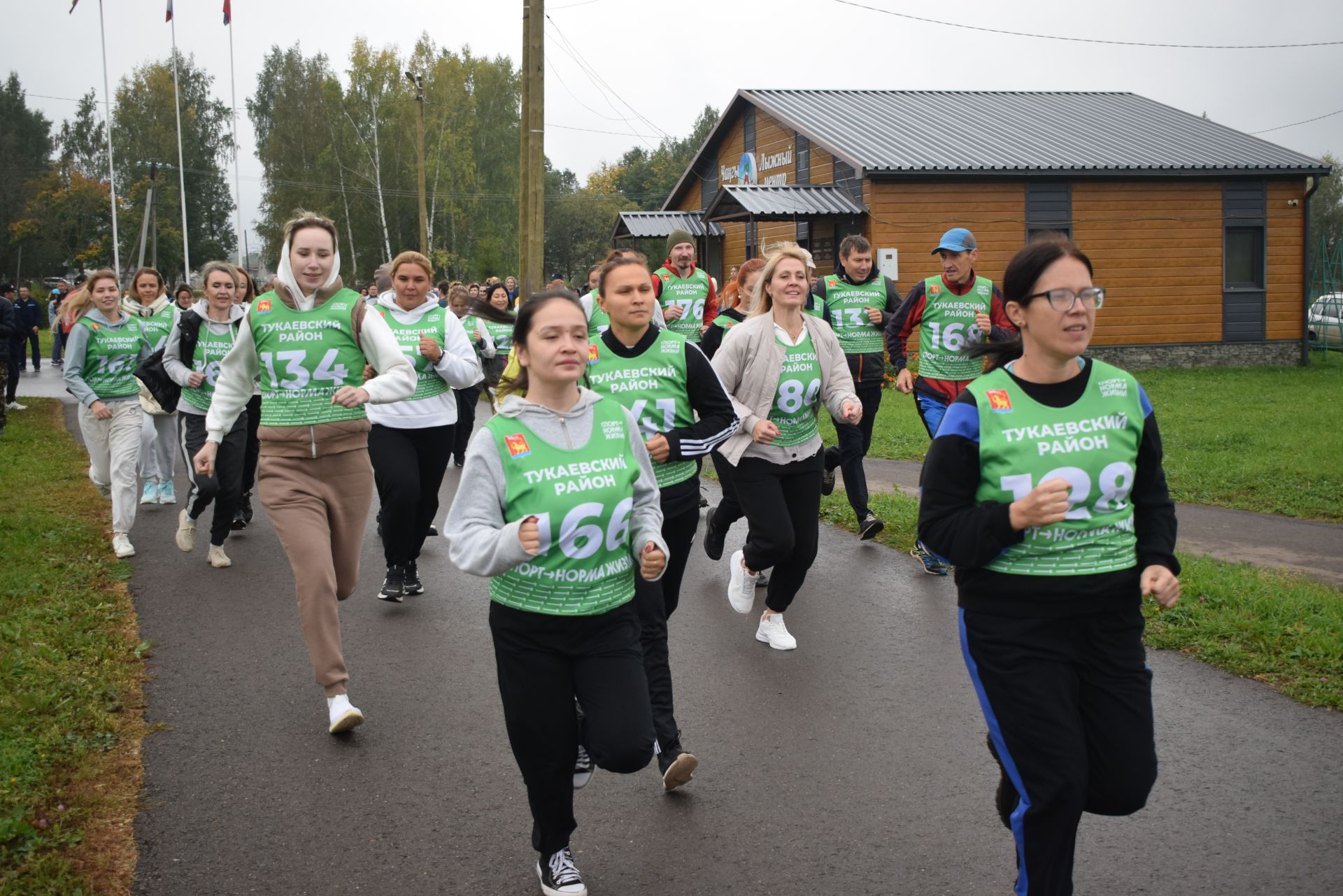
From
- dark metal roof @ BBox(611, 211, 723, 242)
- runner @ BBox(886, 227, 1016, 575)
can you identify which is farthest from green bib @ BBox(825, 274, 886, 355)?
dark metal roof @ BBox(611, 211, 723, 242)

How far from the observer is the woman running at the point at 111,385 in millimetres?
9438

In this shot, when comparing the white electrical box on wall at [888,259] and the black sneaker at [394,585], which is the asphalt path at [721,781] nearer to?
the black sneaker at [394,585]

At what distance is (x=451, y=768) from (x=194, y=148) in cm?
8045

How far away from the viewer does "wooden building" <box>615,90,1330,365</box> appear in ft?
81.4

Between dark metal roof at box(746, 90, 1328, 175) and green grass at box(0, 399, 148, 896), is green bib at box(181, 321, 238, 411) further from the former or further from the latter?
dark metal roof at box(746, 90, 1328, 175)

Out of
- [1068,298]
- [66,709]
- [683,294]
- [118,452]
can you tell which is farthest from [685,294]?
[1068,298]

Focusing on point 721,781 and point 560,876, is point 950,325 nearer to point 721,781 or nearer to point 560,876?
point 721,781

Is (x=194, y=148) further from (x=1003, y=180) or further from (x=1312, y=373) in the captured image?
(x=1312, y=373)

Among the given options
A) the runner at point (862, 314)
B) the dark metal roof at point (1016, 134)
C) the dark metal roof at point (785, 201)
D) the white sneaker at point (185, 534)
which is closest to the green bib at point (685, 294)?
the runner at point (862, 314)

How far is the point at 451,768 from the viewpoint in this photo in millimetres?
4895

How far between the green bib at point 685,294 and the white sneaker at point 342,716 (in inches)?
283

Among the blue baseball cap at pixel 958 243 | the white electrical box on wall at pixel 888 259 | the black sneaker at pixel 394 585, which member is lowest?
the black sneaker at pixel 394 585

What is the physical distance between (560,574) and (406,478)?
4089 millimetres

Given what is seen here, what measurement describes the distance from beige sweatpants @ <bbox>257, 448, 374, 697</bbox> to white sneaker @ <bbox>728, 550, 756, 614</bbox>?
215 cm
